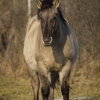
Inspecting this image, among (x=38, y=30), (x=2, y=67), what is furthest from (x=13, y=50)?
(x=38, y=30)

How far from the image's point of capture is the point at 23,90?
1315 cm

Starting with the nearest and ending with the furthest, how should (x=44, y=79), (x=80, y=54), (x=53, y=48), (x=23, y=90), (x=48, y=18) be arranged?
(x=48, y=18) → (x=53, y=48) → (x=44, y=79) → (x=23, y=90) → (x=80, y=54)

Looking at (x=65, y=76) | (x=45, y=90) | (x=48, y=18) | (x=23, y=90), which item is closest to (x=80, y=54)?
(x=23, y=90)

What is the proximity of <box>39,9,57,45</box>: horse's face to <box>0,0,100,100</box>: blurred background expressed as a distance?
4.58 m

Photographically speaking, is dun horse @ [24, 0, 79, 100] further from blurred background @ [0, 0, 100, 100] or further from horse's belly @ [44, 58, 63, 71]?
blurred background @ [0, 0, 100, 100]

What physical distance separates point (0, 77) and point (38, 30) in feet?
20.5

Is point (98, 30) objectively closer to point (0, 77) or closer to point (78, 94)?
point (78, 94)

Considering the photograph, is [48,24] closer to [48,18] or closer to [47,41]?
[48,18]

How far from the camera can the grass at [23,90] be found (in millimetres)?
12234

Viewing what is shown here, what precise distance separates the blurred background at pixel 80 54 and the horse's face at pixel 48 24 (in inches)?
180

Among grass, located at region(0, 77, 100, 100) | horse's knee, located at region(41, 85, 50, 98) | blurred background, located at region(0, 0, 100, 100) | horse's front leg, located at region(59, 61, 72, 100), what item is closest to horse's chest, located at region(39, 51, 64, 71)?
horse's front leg, located at region(59, 61, 72, 100)

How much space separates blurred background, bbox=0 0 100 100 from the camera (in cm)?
1304

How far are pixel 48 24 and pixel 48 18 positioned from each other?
0.39 feet

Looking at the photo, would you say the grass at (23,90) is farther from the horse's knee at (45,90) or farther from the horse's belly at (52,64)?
the horse's belly at (52,64)
